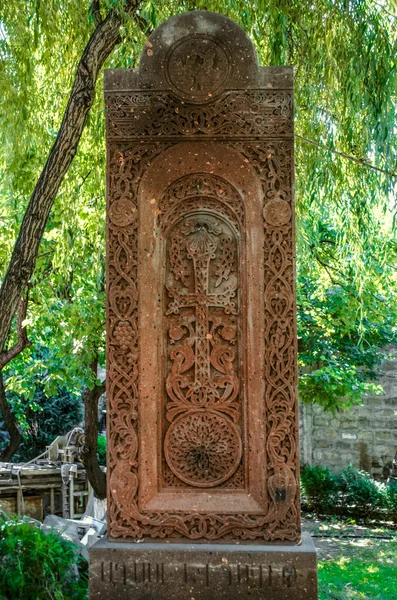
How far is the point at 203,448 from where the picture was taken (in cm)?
300

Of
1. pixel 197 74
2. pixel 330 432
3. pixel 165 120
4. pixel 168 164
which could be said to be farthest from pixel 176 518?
pixel 330 432

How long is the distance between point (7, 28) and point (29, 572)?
3.64 meters

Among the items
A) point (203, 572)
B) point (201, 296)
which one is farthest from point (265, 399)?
point (203, 572)

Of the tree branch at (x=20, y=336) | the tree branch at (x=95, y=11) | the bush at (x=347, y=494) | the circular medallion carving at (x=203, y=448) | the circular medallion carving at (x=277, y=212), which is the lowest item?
the bush at (x=347, y=494)

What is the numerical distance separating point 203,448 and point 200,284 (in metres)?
0.74

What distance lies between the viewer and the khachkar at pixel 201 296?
292 centimetres

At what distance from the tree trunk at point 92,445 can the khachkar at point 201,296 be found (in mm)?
5412

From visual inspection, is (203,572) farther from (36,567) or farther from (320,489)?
(320,489)

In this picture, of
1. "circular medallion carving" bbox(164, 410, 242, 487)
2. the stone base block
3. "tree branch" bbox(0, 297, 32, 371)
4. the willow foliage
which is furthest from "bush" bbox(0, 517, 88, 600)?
the willow foliage

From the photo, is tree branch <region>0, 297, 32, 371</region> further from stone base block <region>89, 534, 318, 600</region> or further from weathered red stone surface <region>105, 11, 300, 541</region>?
stone base block <region>89, 534, 318, 600</region>

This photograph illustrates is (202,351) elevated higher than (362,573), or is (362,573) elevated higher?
(202,351)

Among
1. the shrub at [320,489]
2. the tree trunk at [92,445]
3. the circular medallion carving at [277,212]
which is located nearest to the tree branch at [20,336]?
the circular medallion carving at [277,212]

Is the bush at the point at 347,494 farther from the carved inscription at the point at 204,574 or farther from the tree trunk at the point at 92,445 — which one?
the carved inscription at the point at 204,574

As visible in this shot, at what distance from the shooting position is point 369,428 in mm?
11617
